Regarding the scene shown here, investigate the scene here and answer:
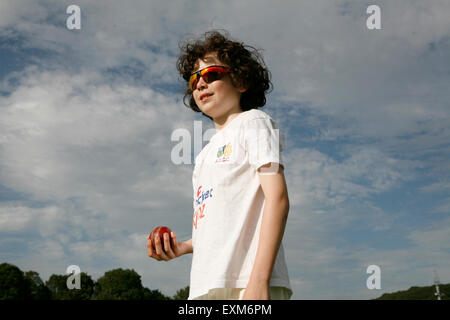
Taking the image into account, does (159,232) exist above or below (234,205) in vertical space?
below

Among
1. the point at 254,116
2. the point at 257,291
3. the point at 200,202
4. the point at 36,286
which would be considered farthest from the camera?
the point at 36,286

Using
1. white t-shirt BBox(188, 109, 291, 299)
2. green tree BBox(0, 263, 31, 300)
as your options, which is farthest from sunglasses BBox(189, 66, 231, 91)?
green tree BBox(0, 263, 31, 300)

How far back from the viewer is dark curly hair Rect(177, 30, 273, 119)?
4422 millimetres

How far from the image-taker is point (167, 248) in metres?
4.14

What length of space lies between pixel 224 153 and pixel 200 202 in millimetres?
521

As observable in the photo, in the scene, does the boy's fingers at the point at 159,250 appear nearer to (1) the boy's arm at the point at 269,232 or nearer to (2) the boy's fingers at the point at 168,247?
(2) the boy's fingers at the point at 168,247

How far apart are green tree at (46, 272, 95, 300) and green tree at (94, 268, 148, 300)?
149cm

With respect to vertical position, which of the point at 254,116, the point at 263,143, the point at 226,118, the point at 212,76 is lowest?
the point at 263,143

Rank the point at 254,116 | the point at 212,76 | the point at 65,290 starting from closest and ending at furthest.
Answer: the point at 254,116, the point at 212,76, the point at 65,290

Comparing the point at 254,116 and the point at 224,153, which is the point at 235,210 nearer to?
the point at 224,153

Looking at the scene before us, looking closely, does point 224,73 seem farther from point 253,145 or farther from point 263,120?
point 253,145

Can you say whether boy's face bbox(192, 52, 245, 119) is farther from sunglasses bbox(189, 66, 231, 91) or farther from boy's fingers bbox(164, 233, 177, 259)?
boy's fingers bbox(164, 233, 177, 259)

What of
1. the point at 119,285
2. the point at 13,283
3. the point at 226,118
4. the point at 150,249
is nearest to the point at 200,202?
the point at 150,249

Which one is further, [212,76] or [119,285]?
[119,285]
